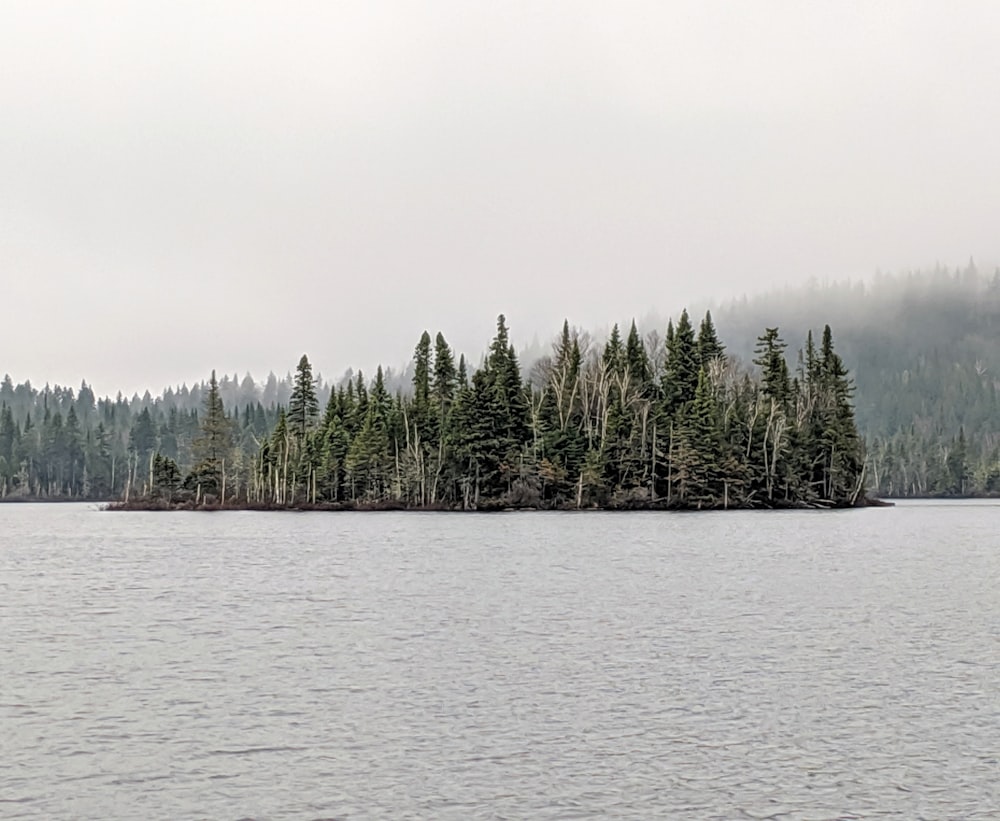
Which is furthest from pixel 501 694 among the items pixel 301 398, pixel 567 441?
pixel 301 398

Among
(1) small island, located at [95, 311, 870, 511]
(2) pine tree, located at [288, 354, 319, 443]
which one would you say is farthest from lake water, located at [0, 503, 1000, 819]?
(2) pine tree, located at [288, 354, 319, 443]

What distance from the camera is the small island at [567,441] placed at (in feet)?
491

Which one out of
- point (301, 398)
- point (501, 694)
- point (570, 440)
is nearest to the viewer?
point (501, 694)

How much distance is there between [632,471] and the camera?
493 feet

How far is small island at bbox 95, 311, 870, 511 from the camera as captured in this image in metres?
150

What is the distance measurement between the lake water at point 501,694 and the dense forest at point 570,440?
285 ft

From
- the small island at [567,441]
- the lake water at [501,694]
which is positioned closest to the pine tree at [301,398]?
the small island at [567,441]

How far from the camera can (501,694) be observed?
2755cm

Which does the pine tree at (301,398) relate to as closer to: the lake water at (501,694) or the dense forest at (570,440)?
the dense forest at (570,440)

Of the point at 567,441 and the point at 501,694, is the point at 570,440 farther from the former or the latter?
the point at 501,694

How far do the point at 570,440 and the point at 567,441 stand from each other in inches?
17.6

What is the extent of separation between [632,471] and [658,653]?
11740 centimetres

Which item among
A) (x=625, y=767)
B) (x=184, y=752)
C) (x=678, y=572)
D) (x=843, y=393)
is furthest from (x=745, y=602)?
(x=843, y=393)

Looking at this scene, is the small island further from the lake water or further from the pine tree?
the lake water
